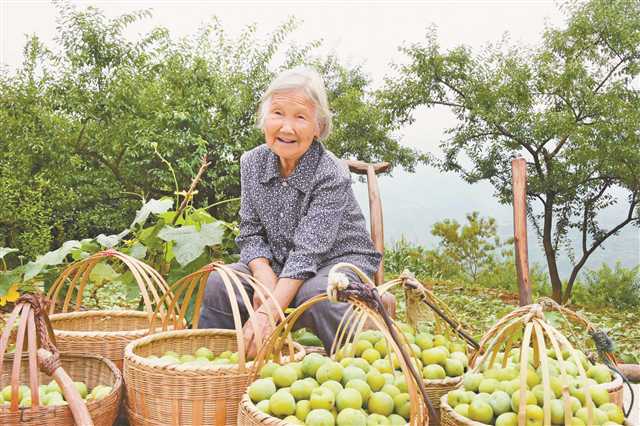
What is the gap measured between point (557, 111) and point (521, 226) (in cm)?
318

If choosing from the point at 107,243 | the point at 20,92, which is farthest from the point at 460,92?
the point at 107,243

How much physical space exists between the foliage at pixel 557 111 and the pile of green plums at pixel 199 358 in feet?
15.7

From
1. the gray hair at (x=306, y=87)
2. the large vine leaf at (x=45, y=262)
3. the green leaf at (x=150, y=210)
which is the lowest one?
the large vine leaf at (x=45, y=262)

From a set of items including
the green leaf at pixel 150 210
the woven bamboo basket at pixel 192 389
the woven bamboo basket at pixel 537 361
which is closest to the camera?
the woven bamboo basket at pixel 537 361

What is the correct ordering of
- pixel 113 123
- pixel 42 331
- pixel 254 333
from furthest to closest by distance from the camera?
pixel 113 123 → pixel 254 333 → pixel 42 331

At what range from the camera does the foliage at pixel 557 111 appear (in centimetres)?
597

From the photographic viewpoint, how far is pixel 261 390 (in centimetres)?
148

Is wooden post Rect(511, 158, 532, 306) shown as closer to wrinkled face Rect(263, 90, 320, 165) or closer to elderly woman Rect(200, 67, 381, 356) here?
elderly woman Rect(200, 67, 381, 356)

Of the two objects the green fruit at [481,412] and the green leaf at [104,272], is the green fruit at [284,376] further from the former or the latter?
the green leaf at [104,272]

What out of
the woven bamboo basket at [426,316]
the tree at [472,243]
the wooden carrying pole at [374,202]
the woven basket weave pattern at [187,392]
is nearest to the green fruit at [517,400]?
the woven bamboo basket at [426,316]

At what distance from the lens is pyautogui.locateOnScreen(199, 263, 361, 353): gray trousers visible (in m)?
2.21

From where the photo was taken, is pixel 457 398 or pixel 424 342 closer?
pixel 457 398

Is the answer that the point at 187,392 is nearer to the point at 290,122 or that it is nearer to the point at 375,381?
the point at 375,381

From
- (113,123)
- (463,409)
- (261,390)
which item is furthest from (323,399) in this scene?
(113,123)
